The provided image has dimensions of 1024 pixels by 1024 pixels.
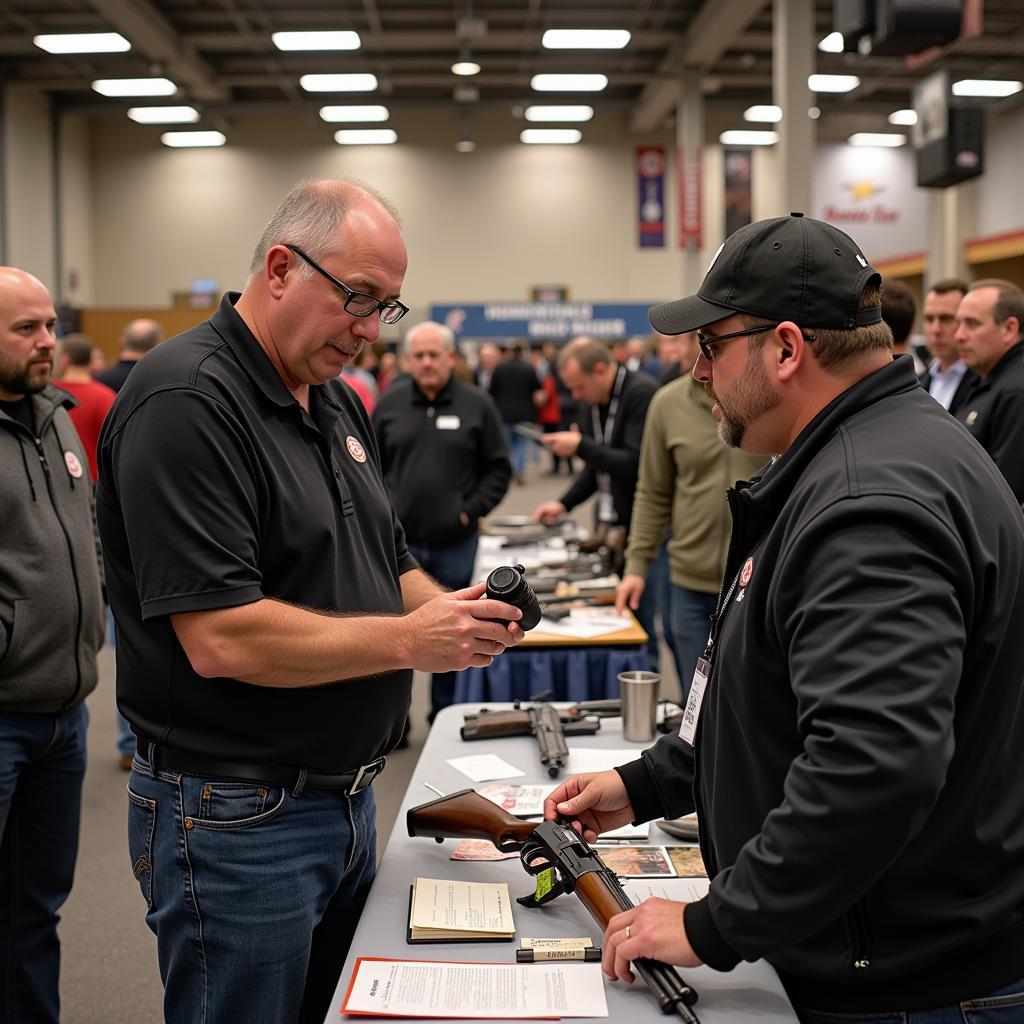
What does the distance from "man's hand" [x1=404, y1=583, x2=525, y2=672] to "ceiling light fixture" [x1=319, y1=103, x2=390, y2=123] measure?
50.0 ft

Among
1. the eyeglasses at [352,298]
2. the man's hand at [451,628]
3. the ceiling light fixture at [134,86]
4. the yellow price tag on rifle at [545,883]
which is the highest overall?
the ceiling light fixture at [134,86]

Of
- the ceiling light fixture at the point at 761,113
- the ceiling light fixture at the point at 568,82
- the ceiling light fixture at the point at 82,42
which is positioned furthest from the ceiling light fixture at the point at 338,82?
the ceiling light fixture at the point at 761,113

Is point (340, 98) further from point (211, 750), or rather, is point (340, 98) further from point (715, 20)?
point (211, 750)

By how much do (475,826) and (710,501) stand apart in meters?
2.22

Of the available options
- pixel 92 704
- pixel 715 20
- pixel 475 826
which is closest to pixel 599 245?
pixel 715 20

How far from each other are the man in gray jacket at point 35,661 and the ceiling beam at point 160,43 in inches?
384

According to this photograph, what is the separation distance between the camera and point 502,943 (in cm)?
147

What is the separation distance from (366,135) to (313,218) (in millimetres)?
16565

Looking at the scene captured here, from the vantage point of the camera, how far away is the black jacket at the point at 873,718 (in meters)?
0.99

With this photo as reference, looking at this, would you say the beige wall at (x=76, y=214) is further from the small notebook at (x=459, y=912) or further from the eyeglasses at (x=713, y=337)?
the eyeglasses at (x=713, y=337)

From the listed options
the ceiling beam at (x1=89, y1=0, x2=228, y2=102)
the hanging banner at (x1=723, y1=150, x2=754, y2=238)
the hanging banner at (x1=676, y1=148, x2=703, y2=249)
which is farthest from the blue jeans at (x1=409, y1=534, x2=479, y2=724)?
the hanging banner at (x1=723, y1=150, x2=754, y2=238)

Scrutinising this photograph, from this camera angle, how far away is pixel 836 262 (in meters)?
1.20

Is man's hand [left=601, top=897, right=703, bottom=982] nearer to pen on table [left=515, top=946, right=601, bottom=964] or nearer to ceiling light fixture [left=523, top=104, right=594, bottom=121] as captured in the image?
pen on table [left=515, top=946, right=601, bottom=964]

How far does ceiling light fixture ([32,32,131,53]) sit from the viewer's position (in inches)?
455
